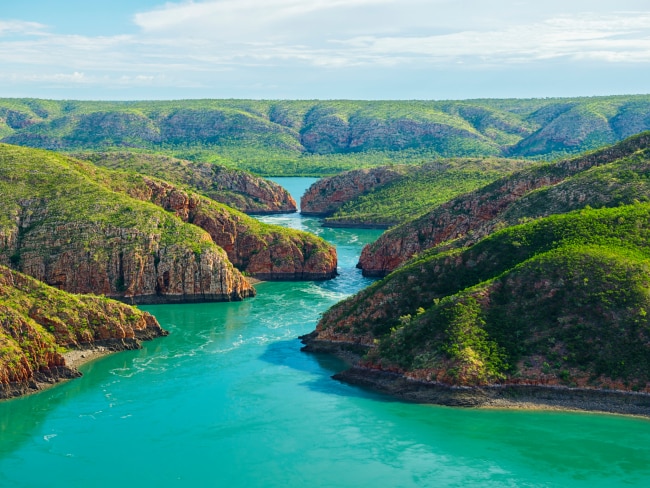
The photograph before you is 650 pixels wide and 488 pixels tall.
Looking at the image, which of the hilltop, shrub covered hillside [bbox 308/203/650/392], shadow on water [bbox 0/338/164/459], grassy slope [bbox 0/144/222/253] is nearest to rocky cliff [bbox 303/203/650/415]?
shrub covered hillside [bbox 308/203/650/392]

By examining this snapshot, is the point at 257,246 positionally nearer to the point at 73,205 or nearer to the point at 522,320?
the point at 73,205

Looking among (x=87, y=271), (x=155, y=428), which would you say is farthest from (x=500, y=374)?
(x=87, y=271)

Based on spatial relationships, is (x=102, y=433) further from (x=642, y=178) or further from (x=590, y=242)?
(x=642, y=178)

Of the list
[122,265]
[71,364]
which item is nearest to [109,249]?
[122,265]

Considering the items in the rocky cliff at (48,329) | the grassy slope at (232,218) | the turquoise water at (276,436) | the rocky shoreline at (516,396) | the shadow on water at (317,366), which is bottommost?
the turquoise water at (276,436)

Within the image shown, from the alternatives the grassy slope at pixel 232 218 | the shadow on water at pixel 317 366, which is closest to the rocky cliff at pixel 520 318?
the shadow on water at pixel 317 366

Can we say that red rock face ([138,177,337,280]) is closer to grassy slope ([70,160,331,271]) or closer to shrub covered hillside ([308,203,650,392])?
grassy slope ([70,160,331,271])

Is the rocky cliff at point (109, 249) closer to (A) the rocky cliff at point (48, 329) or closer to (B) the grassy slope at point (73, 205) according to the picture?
(B) the grassy slope at point (73, 205)
